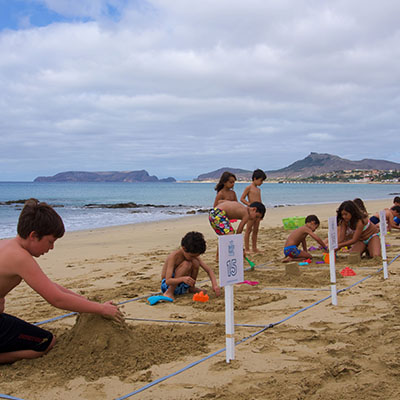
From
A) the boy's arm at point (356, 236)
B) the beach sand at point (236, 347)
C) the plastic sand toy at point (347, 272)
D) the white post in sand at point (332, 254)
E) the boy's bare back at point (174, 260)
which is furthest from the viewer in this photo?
the boy's arm at point (356, 236)

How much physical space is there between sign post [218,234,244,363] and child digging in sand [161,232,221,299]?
5.56 ft

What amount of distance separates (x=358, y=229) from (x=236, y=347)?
4468mm

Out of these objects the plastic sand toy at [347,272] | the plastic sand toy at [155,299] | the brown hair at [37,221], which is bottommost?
the plastic sand toy at [347,272]

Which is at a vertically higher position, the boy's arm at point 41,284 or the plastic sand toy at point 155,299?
the boy's arm at point 41,284

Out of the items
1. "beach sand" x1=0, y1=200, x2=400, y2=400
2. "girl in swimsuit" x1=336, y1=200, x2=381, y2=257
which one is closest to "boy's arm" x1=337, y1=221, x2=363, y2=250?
"girl in swimsuit" x1=336, y1=200, x2=381, y2=257

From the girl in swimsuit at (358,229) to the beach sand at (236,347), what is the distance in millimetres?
1363

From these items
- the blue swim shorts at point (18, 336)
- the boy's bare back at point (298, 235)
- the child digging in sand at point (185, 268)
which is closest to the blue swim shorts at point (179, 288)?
the child digging in sand at point (185, 268)

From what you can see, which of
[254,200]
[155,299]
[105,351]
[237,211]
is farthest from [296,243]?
[105,351]

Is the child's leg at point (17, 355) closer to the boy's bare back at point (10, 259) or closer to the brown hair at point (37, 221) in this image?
the boy's bare back at point (10, 259)

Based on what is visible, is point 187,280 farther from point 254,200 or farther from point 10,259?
point 254,200

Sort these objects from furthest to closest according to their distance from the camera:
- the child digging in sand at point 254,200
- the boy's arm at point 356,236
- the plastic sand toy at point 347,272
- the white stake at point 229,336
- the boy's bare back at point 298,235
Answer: the child digging in sand at point 254,200 < the boy's bare back at point 298,235 < the boy's arm at point 356,236 < the plastic sand toy at point 347,272 < the white stake at point 229,336

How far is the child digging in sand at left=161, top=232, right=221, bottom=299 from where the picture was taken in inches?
195

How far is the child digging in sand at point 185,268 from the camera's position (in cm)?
496

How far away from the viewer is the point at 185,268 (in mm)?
5203
